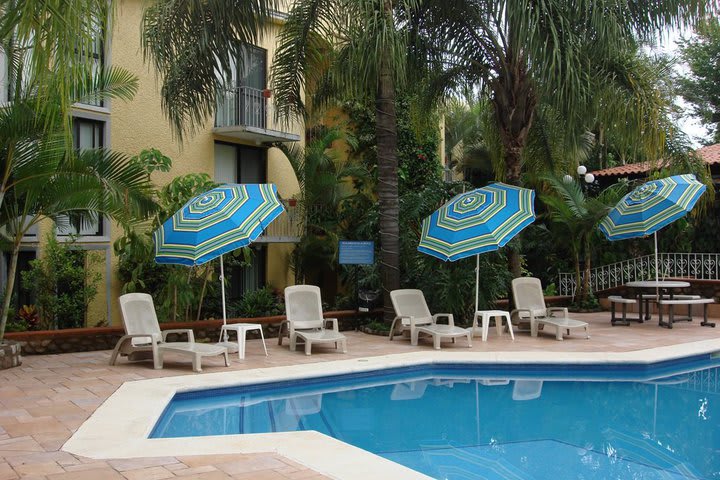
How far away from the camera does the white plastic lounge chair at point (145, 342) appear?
10.5 meters

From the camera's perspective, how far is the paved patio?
18.1 ft

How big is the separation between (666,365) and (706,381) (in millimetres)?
812

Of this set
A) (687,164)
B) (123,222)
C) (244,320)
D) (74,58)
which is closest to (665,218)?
(687,164)

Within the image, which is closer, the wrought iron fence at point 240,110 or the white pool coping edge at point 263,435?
the white pool coping edge at point 263,435

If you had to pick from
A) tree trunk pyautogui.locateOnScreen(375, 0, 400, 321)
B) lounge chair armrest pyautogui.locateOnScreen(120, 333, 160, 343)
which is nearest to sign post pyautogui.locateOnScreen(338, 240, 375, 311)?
tree trunk pyautogui.locateOnScreen(375, 0, 400, 321)

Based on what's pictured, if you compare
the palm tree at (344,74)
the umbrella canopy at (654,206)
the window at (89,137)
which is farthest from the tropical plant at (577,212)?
the window at (89,137)

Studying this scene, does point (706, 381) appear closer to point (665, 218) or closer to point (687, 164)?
point (665, 218)

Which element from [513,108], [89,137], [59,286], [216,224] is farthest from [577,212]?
[59,286]

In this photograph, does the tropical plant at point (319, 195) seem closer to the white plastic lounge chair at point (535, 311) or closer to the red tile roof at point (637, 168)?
the white plastic lounge chair at point (535, 311)

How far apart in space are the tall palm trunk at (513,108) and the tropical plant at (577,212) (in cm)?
271

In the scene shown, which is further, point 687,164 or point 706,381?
point 687,164

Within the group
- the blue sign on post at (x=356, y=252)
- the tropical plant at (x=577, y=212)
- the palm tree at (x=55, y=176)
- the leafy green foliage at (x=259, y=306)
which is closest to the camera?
the palm tree at (x=55, y=176)

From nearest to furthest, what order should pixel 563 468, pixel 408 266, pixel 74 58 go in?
pixel 74 58 → pixel 563 468 → pixel 408 266

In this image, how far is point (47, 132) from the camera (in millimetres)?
10125
